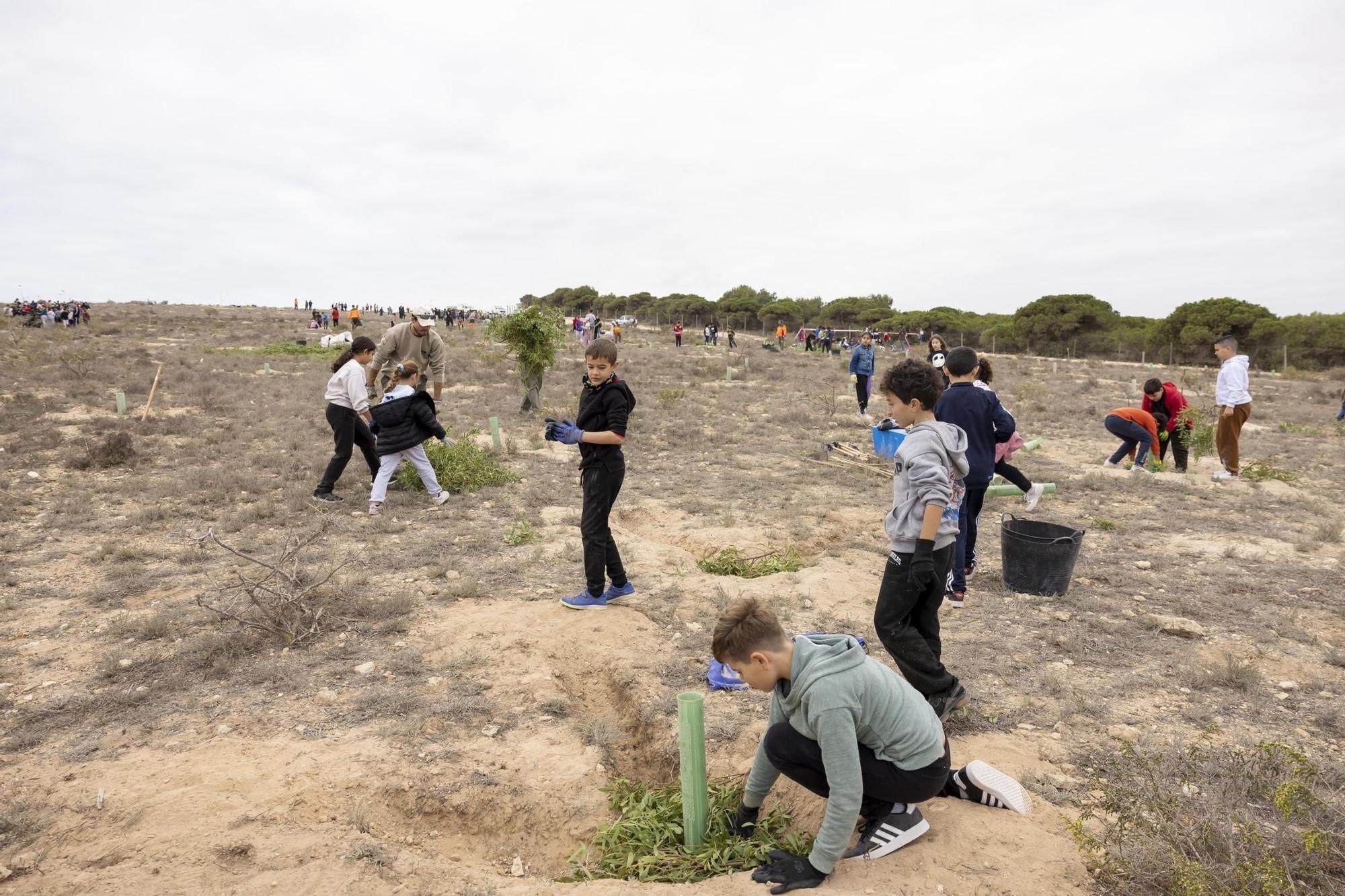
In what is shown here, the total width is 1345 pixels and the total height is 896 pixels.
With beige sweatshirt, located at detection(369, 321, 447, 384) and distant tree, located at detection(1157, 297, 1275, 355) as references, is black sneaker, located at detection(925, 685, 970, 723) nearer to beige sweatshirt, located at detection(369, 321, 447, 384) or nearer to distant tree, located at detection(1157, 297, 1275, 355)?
beige sweatshirt, located at detection(369, 321, 447, 384)

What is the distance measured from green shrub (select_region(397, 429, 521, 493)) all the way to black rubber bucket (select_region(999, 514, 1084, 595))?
230 inches

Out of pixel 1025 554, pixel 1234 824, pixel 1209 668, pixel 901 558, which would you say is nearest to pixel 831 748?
pixel 901 558

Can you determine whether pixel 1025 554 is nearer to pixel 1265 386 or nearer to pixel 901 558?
pixel 901 558

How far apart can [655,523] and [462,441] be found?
310 centimetres

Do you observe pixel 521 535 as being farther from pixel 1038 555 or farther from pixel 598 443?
pixel 1038 555

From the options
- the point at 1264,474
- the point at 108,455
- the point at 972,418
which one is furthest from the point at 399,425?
the point at 1264,474

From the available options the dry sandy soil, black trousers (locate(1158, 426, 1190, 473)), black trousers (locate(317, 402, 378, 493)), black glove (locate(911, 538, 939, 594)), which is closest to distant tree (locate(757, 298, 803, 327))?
black trousers (locate(1158, 426, 1190, 473))

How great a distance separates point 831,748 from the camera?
2.44 m

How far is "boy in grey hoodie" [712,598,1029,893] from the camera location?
2.45 m

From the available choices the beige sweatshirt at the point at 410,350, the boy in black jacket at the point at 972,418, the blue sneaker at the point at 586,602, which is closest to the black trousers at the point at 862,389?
the beige sweatshirt at the point at 410,350

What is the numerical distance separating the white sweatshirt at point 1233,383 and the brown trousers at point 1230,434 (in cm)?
17

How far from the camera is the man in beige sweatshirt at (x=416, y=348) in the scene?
8.61 m

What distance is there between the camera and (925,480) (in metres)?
3.33

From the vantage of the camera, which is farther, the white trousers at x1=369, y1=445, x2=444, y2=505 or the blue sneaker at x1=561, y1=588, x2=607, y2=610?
the white trousers at x1=369, y1=445, x2=444, y2=505
